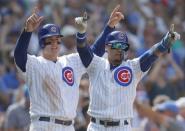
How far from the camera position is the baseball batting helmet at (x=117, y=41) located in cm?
1130

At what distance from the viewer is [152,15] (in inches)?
747

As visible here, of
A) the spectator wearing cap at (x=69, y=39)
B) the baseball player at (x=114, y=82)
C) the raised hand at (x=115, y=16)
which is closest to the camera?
the baseball player at (x=114, y=82)

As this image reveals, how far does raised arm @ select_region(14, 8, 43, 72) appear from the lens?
10.8 metres

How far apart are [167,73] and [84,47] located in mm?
5854

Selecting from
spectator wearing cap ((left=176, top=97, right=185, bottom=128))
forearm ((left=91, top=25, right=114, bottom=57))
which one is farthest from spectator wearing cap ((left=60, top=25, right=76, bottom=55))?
forearm ((left=91, top=25, right=114, bottom=57))

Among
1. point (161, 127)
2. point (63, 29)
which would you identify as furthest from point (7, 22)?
point (161, 127)

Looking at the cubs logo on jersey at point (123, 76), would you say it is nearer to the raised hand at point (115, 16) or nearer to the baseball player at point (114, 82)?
the baseball player at point (114, 82)

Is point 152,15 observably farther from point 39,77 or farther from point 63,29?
point 39,77

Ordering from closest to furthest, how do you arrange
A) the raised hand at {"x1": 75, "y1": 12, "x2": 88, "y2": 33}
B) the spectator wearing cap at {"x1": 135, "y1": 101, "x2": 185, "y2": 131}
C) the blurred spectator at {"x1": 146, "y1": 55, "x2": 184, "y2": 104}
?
1. the raised hand at {"x1": 75, "y1": 12, "x2": 88, "y2": 33}
2. the spectator wearing cap at {"x1": 135, "y1": 101, "x2": 185, "y2": 131}
3. the blurred spectator at {"x1": 146, "y1": 55, "x2": 184, "y2": 104}

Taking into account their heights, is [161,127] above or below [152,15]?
below

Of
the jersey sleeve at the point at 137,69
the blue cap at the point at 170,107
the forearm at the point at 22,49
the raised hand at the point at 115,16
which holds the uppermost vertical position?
the raised hand at the point at 115,16

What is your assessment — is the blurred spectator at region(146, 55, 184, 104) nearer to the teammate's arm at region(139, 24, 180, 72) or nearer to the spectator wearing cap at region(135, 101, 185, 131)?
the spectator wearing cap at region(135, 101, 185, 131)

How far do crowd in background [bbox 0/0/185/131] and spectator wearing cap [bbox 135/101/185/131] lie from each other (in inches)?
0.6

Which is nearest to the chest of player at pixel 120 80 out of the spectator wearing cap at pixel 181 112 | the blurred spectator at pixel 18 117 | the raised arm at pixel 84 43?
the raised arm at pixel 84 43
